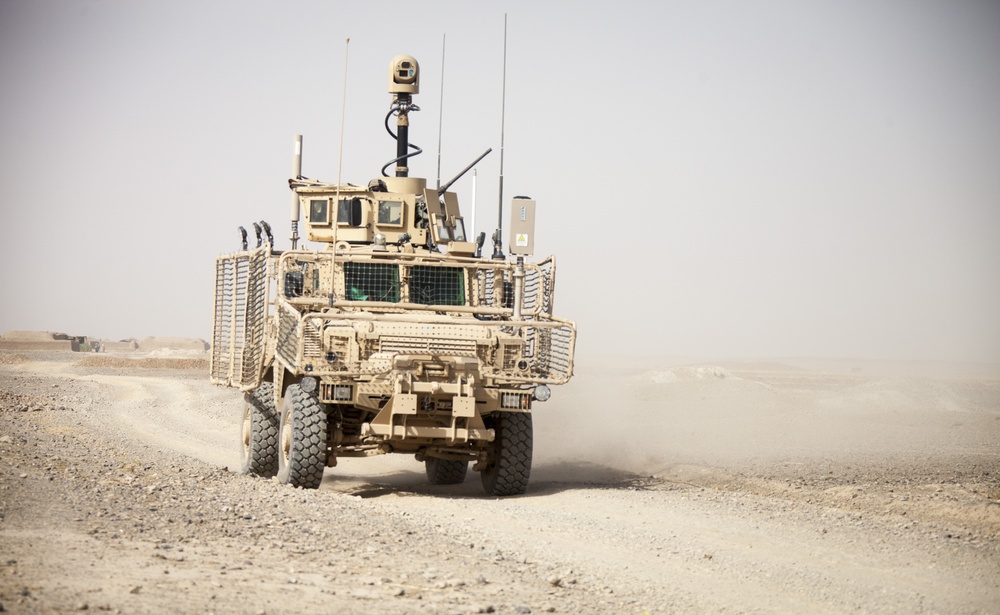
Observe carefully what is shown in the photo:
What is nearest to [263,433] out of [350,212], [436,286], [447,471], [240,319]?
[240,319]

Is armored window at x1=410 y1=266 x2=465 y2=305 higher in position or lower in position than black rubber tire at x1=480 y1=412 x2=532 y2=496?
higher

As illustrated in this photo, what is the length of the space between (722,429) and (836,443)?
2.93 meters

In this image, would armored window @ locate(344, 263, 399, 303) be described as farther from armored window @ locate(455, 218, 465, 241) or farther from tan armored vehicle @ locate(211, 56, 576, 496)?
armored window @ locate(455, 218, 465, 241)

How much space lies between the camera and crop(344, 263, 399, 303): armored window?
13672mm

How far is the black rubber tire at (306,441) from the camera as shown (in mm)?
12227

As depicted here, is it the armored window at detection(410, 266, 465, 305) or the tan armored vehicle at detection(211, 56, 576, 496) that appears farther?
the armored window at detection(410, 266, 465, 305)

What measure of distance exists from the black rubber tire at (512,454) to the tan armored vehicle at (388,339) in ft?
0.04

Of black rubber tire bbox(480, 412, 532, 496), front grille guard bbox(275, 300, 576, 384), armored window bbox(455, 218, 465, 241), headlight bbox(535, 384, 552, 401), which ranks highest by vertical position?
armored window bbox(455, 218, 465, 241)

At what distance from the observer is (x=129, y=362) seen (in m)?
50.8

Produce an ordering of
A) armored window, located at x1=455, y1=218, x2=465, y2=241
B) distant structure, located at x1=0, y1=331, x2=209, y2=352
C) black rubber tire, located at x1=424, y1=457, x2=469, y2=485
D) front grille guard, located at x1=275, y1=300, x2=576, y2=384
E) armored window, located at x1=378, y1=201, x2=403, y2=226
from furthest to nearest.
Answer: distant structure, located at x1=0, y1=331, x2=209, y2=352 → armored window, located at x1=455, y1=218, x2=465, y2=241 → black rubber tire, located at x1=424, y1=457, x2=469, y2=485 → armored window, located at x1=378, y1=201, x2=403, y2=226 → front grille guard, located at x1=275, y1=300, x2=576, y2=384

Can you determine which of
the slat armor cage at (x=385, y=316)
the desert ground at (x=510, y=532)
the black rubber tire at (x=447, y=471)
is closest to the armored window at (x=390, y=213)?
the slat armor cage at (x=385, y=316)

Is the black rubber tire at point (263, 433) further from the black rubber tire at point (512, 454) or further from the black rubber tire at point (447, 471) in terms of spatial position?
the black rubber tire at point (512, 454)

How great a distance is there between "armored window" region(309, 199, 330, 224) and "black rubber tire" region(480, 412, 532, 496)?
3718 mm

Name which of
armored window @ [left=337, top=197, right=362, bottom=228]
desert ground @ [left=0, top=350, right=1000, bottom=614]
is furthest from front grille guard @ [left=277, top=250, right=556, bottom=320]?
desert ground @ [left=0, top=350, right=1000, bottom=614]
